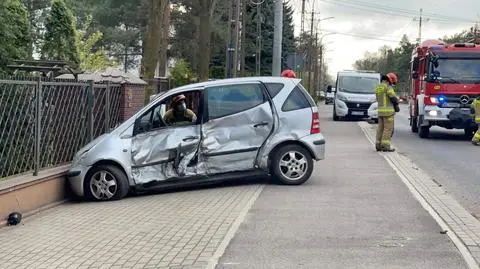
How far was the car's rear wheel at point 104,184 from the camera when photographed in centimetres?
A: 1120

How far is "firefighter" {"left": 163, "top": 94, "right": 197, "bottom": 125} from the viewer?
38.8 ft

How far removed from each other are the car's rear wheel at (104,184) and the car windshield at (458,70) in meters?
13.7

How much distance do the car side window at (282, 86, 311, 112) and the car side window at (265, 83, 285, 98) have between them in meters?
0.19

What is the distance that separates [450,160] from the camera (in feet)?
55.7

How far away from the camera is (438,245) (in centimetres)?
750

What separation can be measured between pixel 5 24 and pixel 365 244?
12.4 m

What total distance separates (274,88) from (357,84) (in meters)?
24.6

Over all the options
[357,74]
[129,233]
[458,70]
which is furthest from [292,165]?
[357,74]

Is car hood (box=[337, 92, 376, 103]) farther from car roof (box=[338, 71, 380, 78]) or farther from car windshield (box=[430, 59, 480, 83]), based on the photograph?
car windshield (box=[430, 59, 480, 83])

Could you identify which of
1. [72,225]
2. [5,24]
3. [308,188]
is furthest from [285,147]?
[5,24]

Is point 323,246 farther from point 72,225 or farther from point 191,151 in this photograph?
point 191,151

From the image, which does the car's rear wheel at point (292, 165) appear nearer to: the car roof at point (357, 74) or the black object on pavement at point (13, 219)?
the black object on pavement at point (13, 219)

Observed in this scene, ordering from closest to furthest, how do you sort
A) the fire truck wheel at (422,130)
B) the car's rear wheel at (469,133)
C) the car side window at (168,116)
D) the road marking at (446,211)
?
the road marking at (446,211), the car side window at (168,116), the fire truck wheel at (422,130), the car's rear wheel at (469,133)


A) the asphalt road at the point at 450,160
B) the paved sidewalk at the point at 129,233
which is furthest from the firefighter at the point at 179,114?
the asphalt road at the point at 450,160
